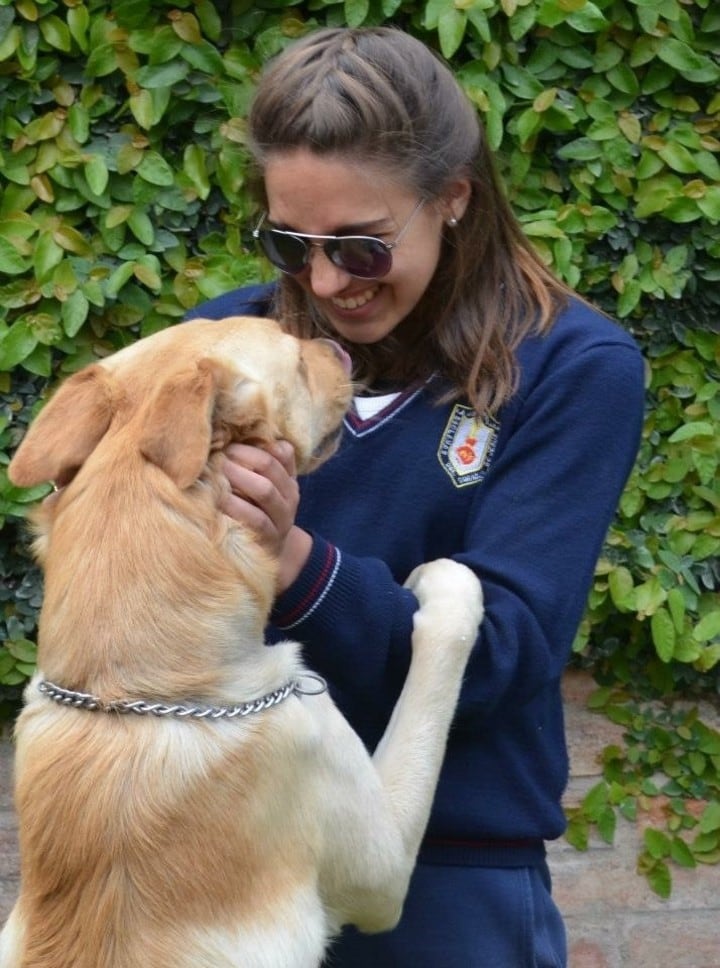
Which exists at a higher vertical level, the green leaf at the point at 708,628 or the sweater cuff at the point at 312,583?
the sweater cuff at the point at 312,583

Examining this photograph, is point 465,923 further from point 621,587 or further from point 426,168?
point 621,587

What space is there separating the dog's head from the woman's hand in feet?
0.24

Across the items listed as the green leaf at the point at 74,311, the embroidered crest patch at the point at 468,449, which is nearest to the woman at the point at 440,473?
the embroidered crest patch at the point at 468,449

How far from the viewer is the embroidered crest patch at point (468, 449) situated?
2.93 meters

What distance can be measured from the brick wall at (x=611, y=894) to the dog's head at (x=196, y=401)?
98.2 inches

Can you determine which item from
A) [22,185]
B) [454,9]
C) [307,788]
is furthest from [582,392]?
[22,185]

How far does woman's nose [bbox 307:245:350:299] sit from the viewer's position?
297 cm

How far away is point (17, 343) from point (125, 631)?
2276 millimetres

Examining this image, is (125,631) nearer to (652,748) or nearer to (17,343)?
(17,343)

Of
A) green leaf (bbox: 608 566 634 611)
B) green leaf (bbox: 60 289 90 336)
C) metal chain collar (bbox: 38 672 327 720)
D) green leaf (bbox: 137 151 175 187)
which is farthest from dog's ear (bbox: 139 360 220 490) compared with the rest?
green leaf (bbox: 608 566 634 611)

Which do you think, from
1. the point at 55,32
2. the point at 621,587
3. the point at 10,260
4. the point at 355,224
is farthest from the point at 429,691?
the point at 55,32

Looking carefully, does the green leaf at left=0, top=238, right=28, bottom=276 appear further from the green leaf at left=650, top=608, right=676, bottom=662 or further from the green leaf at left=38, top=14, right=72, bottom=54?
the green leaf at left=650, top=608, right=676, bottom=662

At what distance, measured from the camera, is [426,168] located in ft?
9.85

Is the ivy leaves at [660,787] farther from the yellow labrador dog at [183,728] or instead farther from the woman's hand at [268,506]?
the woman's hand at [268,506]
